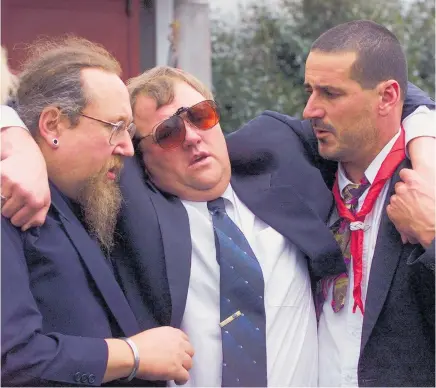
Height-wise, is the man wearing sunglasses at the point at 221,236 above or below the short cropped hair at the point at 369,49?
below

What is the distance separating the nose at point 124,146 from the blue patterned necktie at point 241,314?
42 centimetres

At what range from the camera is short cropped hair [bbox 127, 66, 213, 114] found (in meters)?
3.06

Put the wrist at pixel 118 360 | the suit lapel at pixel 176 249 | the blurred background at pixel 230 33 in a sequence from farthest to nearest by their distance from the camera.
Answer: the blurred background at pixel 230 33 < the suit lapel at pixel 176 249 < the wrist at pixel 118 360

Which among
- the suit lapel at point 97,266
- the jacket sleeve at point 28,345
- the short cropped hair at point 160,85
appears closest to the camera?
the jacket sleeve at point 28,345

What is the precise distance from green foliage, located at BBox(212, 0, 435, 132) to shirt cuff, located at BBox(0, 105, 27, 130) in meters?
4.48

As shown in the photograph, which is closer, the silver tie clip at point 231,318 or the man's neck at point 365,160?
the silver tie clip at point 231,318

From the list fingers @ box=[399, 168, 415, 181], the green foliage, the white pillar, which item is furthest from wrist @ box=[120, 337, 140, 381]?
the green foliage

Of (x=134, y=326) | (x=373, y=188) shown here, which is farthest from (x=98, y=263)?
(x=373, y=188)

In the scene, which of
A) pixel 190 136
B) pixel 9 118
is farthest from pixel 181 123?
pixel 9 118

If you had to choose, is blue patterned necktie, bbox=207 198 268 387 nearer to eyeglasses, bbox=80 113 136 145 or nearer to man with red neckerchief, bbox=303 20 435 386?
man with red neckerchief, bbox=303 20 435 386

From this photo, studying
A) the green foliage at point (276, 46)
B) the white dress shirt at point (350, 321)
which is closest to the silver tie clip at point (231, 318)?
the white dress shirt at point (350, 321)

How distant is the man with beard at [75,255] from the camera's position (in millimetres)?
2355

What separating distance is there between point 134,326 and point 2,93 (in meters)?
0.80

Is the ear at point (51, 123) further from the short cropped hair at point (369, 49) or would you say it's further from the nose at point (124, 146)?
the short cropped hair at point (369, 49)
